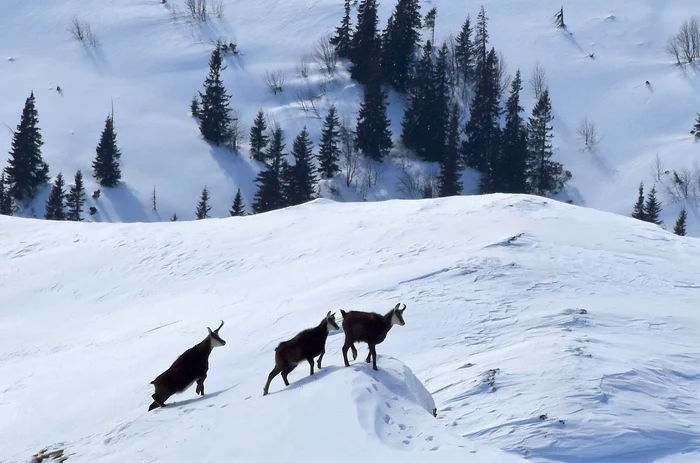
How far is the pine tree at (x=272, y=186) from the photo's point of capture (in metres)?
60.7

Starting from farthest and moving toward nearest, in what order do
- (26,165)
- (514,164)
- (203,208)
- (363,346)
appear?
1. (514,164)
2. (26,165)
3. (203,208)
4. (363,346)

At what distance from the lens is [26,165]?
61.8m

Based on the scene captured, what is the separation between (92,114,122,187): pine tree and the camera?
6250 cm

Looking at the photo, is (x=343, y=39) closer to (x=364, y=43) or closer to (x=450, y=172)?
(x=364, y=43)

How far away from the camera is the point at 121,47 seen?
3120 inches

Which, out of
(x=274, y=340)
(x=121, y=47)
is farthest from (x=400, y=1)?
(x=274, y=340)

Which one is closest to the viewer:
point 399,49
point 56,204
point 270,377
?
point 270,377

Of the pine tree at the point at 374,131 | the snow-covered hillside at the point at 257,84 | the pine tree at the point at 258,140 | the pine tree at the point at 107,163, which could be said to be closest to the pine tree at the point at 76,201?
the snow-covered hillside at the point at 257,84

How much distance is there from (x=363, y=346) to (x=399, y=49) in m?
58.6

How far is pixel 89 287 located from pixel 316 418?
61.1 feet

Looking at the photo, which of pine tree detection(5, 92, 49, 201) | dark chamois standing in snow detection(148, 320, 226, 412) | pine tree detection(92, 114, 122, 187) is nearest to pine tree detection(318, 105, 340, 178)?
pine tree detection(92, 114, 122, 187)

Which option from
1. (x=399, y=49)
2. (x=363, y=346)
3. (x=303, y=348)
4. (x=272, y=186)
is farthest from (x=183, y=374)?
(x=399, y=49)

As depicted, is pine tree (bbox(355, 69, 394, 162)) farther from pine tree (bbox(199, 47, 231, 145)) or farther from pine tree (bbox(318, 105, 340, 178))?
pine tree (bbox(199, 47, 231, 145))

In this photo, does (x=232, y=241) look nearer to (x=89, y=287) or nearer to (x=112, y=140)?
(x=89, y=287)
